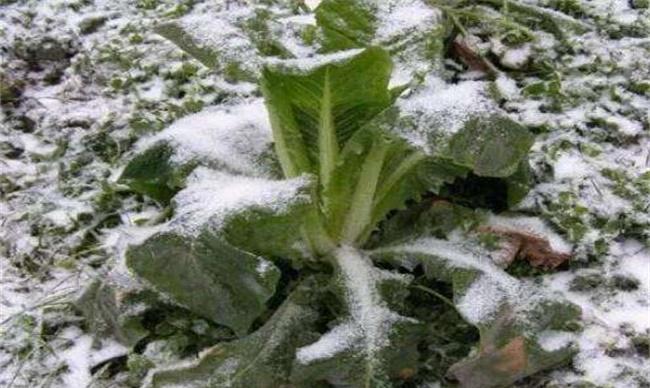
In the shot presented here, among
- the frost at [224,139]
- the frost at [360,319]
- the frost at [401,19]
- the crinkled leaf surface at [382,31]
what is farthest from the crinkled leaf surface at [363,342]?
the frost at [401,19]

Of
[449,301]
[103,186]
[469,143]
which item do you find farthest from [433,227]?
Result: [103,186]

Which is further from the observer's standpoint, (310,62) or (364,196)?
(364,196)

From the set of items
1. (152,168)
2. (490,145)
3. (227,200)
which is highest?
(490,145)

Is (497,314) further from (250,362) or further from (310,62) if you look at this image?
(310,62)

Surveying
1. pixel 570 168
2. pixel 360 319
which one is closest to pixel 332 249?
pixel 360 319

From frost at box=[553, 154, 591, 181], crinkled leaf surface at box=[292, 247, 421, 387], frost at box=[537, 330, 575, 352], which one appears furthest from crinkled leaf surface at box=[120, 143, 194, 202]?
frost at box=[553, 154, 591, 181]

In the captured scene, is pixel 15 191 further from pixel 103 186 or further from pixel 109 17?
pixel 109 17

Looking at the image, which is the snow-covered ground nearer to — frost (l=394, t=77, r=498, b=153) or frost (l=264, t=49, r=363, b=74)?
frost (l=394, t=77, r=498, b=153)
